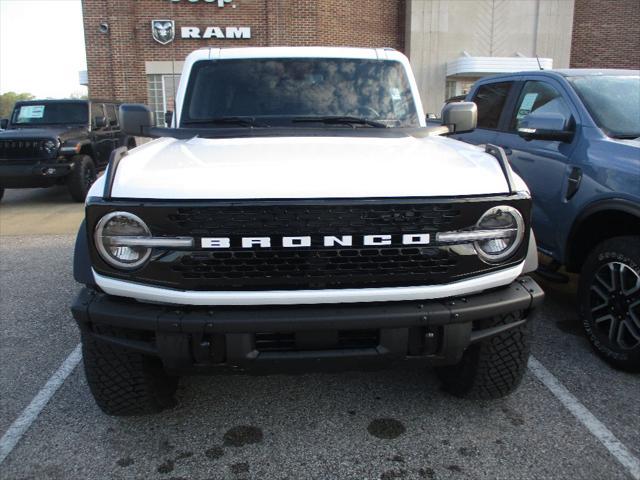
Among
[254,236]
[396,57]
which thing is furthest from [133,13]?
[254,236]

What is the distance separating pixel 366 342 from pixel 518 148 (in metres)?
2.99

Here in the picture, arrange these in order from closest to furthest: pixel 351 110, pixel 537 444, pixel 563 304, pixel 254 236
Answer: pixel 254 236
pixel 537 444
pixel 351 110
pixel 563 304

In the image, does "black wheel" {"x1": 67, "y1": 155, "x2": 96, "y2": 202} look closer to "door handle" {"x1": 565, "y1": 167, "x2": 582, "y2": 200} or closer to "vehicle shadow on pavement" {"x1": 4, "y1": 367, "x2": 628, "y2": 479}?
"vehicle shadow on pavement" {"x1": 4, "y1": 367, "x2": 628, "y2": 479}

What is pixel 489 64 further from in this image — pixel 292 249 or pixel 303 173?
pixel 292 249

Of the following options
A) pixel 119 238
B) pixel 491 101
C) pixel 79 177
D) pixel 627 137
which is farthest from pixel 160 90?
pixel 119 238

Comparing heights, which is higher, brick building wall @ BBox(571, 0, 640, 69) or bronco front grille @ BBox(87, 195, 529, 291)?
brick building wall @ BBox(571, 0, 640, 69)

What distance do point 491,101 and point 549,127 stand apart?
1647 mm

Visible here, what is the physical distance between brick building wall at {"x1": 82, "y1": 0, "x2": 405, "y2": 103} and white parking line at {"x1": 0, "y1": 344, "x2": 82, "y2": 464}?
16.3m

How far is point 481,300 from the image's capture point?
2.32 meters

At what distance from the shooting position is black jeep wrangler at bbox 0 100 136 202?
9.07 m

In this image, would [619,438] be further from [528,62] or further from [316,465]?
[528,62]

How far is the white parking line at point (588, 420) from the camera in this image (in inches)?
94.9

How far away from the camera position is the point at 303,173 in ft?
7.35

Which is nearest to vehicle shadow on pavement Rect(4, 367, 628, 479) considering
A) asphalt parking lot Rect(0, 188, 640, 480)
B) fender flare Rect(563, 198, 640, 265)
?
asphalt parking lot Rect(0, 188, 640, 480)
